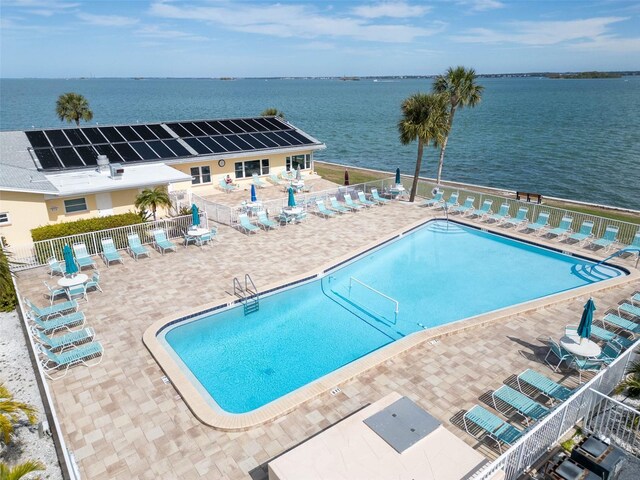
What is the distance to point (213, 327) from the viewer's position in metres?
15.0

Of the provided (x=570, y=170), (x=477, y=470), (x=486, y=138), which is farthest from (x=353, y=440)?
(x=486, y=138)

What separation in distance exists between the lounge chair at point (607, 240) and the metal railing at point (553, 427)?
10938 millimetres

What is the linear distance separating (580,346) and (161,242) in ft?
55.8

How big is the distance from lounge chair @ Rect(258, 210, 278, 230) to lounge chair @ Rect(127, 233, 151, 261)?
614 cm

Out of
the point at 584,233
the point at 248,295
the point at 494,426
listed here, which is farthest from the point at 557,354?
the point at 584,233

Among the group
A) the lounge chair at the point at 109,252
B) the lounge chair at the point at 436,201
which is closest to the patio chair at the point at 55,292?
the lounge chair at the point at 109,252

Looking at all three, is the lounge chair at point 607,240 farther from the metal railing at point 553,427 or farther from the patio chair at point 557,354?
the metal railing at point 553,427

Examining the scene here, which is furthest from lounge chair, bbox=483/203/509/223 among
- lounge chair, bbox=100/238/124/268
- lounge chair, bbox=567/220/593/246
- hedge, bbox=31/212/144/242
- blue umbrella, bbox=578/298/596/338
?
lounge chair, bbox=100/238/124/268

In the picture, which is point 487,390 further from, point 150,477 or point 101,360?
point 101,360

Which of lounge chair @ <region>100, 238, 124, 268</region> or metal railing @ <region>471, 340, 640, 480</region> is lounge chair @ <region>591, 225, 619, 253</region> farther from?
lounge chair @ <region>100, 238, 124, 268</region>

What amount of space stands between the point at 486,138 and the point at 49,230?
7104 centimetres

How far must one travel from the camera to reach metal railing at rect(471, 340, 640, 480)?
25.9ft

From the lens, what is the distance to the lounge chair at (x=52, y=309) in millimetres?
13891

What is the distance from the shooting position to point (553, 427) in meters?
9.20
